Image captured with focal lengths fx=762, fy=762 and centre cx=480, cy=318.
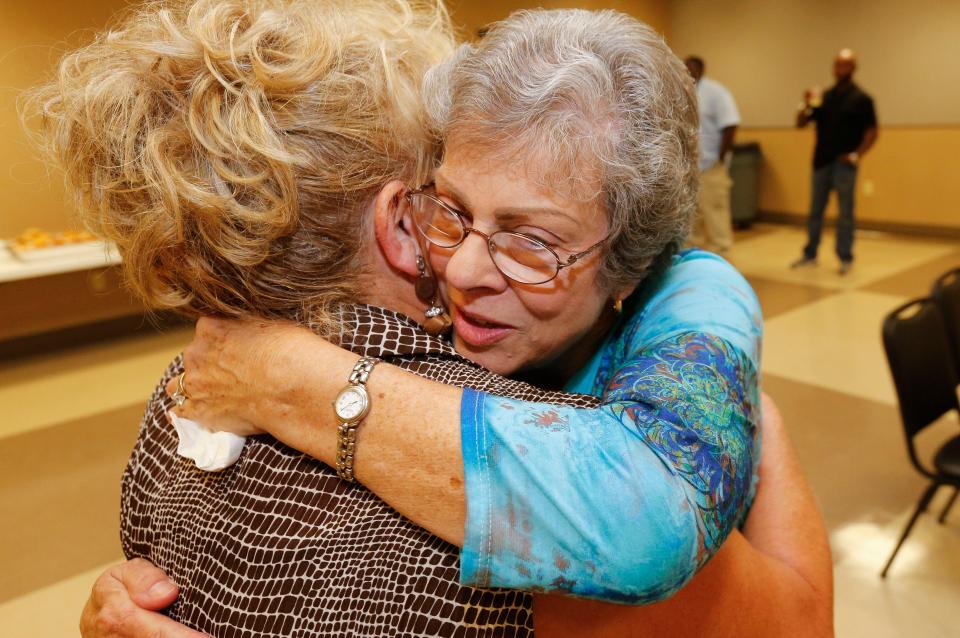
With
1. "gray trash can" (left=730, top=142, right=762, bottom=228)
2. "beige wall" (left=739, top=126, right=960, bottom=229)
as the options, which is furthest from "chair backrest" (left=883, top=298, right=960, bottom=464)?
"gray trash can" (left=730, top=142, right=762, bottom=228)

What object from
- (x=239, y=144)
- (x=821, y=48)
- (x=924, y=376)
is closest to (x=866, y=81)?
(x=821, y=48)

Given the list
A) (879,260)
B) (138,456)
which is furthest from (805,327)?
(138,456)

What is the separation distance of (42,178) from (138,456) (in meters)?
0.49

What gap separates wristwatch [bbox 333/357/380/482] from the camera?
2.93 feet

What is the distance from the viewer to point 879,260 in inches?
308

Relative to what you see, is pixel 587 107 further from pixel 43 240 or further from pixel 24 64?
pixel 24 64

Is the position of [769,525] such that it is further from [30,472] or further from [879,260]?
[879,260]

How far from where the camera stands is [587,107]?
1.02 metres

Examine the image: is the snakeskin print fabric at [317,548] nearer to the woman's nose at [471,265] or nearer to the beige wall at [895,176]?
the woman's nose at [471,265]

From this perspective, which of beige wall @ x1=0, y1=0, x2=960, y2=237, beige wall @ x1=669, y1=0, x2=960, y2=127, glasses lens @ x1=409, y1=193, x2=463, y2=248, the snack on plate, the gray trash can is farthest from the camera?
the gray trash can

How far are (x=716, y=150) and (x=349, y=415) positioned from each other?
24.3 feet

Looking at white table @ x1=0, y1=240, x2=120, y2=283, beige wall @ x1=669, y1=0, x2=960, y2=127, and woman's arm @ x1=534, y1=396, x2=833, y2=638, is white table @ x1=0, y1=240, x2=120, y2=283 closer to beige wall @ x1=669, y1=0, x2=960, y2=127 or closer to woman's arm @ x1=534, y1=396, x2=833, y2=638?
woman's arm @ x1=534, y1=396, x2=833, y2=638

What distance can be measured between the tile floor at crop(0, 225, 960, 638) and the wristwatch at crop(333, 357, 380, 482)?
2.53m

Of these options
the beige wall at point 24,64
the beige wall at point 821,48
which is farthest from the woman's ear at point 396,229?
the beige wall at point 821,48
